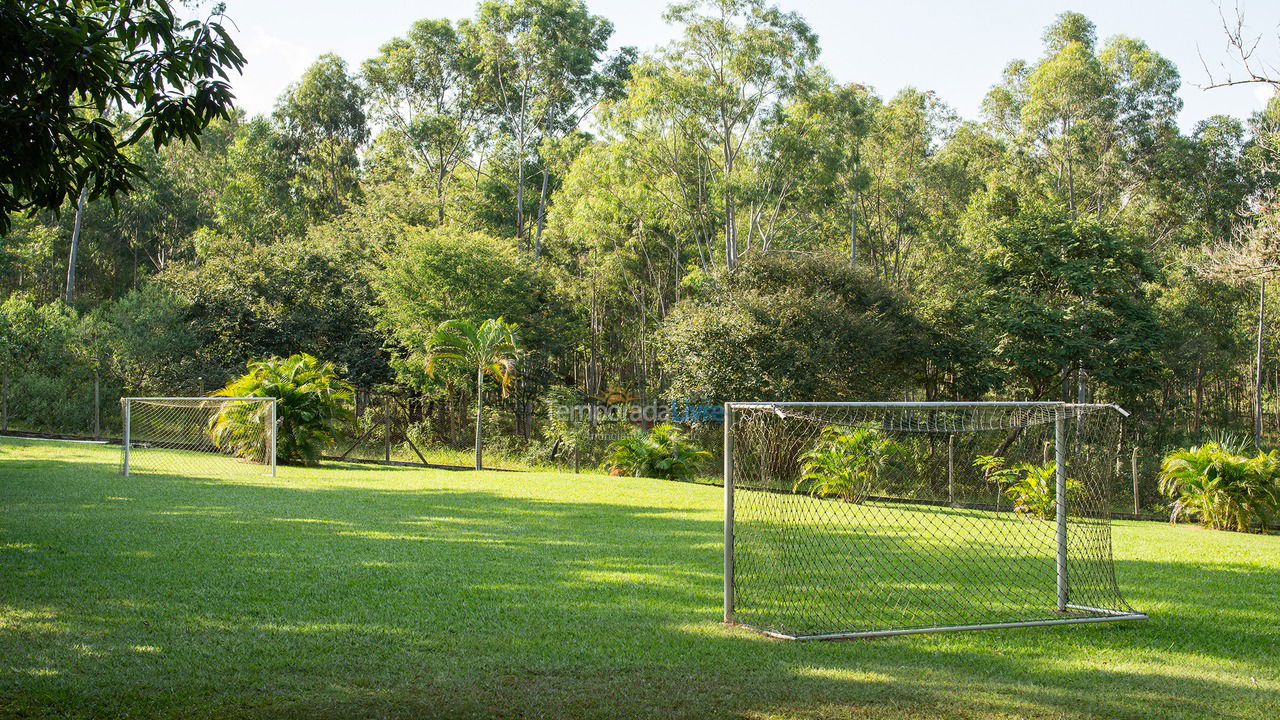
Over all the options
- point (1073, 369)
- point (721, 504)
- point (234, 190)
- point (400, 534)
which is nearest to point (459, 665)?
point (400, 534)

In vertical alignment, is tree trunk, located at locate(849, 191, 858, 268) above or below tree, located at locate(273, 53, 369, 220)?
below

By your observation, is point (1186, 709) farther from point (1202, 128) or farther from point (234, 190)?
point (234, 190)

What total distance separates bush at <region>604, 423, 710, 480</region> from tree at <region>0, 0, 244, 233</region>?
13675 mm

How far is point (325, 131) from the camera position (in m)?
41.8

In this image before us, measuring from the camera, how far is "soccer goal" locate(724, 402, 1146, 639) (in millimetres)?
6340

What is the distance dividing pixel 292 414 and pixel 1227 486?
16801 mm

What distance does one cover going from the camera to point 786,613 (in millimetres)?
6512

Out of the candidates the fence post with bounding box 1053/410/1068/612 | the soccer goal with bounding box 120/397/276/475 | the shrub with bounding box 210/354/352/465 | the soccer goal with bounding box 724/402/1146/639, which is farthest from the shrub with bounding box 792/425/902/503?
the shrub with bounding box 210/354/352/465

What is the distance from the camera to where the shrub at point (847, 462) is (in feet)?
45.3

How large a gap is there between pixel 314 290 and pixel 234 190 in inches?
559

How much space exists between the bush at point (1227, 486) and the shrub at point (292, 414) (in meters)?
15.6

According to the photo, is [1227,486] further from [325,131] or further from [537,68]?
[325,131]

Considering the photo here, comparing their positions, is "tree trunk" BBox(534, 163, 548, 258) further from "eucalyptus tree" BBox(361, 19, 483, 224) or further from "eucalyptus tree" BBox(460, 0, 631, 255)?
"eucalyptus tree" BBox(361, 19, 483, 224)

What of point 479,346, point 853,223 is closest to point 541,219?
point 853,223
